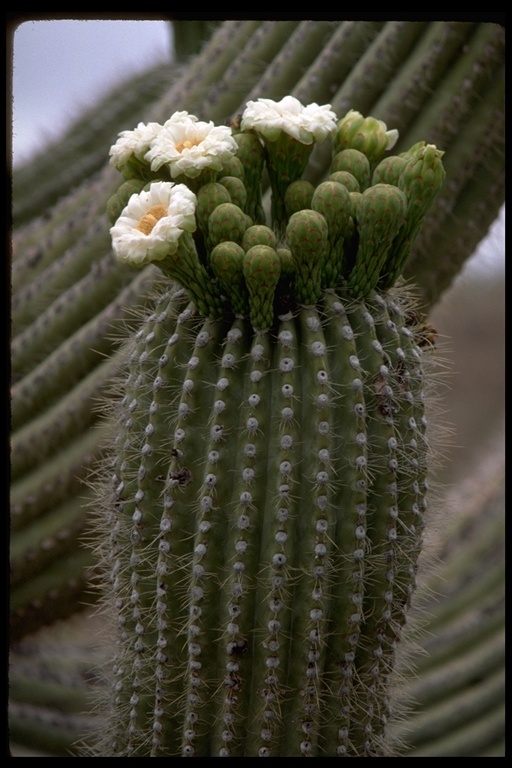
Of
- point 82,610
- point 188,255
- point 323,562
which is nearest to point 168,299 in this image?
point 188,255

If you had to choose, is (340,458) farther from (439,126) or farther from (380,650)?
(439,126)

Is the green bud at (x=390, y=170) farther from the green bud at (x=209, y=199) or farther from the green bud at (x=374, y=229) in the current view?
the green bud at (x=209, y=199)

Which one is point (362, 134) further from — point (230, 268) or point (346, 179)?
point (230, 268)

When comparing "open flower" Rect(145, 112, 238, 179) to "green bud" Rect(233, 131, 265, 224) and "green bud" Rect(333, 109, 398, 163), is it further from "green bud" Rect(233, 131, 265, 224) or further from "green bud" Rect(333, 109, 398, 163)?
"green bud" Rect(333, 109, 398, 163)

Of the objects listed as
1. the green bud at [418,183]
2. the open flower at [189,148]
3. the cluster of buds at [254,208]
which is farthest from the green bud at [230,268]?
the green bud at [418,183]

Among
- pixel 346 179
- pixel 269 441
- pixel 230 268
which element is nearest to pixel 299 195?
pixel 346 179

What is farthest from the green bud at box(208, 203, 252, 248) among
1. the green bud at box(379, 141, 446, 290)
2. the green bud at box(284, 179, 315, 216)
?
the green bud at box(379, 141, 446, 290)
